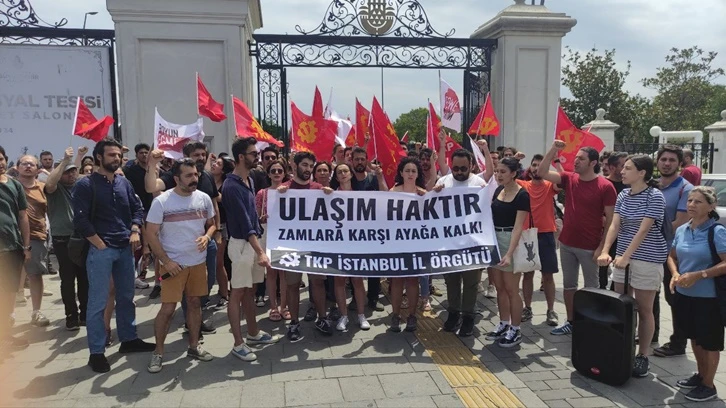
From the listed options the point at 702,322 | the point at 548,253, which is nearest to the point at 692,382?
the point at 702,322

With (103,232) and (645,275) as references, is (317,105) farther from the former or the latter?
(645,275)

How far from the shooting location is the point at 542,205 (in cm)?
575

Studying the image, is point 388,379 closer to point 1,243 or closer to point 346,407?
point 346,407

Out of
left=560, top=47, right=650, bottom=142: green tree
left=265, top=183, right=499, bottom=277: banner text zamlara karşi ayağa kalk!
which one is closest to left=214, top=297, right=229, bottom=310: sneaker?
left=265, top=183, right=499, bottom=277: banner text zamlara karşi ayağa kalk!

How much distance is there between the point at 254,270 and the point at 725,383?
165 inches

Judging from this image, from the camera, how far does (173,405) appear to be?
3783 mm

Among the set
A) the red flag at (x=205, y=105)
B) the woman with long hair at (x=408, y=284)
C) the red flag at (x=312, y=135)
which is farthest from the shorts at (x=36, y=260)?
the woman with long hair at (x=408, y=284)

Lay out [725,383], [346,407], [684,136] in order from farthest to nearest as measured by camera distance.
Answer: [684,136], [725,383], [346,407]

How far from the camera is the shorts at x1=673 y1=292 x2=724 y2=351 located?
3768mm

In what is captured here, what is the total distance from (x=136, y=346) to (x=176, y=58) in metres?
6.81

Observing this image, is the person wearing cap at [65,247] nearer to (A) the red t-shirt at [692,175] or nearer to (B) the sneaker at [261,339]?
(B) the sneaker at [261,339]

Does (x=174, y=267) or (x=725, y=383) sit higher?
(x=174, y=267)

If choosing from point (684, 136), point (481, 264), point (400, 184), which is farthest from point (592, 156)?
point (684, 136)

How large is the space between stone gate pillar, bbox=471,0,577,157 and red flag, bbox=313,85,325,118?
16.0 feet
